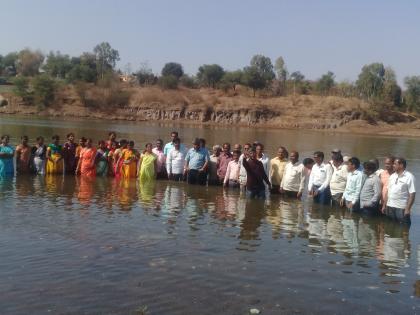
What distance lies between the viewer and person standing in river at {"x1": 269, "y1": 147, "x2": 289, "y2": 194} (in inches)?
513

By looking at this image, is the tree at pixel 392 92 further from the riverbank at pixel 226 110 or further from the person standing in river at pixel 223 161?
→ the person standing in river at pixel 223 161

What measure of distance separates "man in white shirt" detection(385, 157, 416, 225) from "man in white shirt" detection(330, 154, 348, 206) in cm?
136

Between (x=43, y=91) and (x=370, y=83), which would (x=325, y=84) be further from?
(x=43, y=91)

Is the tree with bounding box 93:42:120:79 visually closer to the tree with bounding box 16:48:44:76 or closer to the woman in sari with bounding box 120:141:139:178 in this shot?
the tree with bounding box 16:48:44:76

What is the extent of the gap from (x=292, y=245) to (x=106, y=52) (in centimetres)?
11346

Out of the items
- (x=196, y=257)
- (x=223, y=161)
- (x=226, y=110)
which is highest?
(x=226, y=110)

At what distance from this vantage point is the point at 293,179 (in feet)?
42.0

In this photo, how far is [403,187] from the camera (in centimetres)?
1024

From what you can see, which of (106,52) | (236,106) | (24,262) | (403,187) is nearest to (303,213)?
(403,187)

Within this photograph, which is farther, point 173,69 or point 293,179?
point 173,69

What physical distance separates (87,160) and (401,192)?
884 cm

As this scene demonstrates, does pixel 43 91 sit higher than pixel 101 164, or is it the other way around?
pixel 43 91

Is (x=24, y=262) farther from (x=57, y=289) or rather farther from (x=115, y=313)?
(x=115, y=313)

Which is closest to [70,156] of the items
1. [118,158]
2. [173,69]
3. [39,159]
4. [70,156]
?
[70,156]
